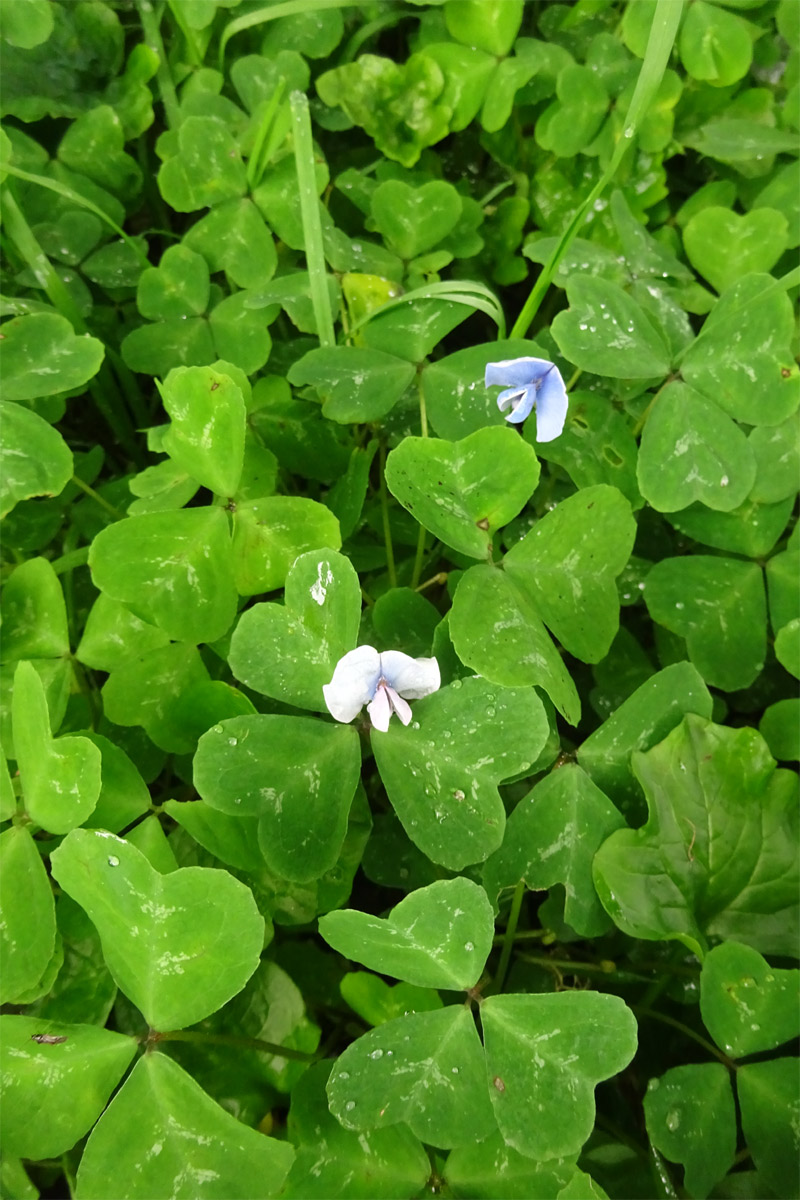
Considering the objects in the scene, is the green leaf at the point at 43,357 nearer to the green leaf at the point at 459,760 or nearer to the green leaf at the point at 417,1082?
the green leaf at the point at 459,760

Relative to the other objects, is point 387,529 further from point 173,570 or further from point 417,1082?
point 417,1082

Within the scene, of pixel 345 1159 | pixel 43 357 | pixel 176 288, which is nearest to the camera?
pixel 345 1159

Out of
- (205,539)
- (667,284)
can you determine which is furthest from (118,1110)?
(667,284)

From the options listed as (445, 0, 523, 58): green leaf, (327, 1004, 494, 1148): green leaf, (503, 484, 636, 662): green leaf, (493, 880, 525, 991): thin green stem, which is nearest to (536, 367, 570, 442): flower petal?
(503, 484, 636, 662): green leaf

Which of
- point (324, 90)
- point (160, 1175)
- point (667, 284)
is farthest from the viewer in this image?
point (324, 90)

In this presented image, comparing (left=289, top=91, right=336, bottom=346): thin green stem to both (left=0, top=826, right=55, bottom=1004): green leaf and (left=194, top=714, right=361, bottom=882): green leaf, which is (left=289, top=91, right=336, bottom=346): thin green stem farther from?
(left=0, top=826, right=55, bottom=1004): green leaf

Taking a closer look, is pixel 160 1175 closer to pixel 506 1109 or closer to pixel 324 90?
pixel 506 1109

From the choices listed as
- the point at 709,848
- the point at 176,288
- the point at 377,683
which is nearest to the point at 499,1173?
the point at 709,848
